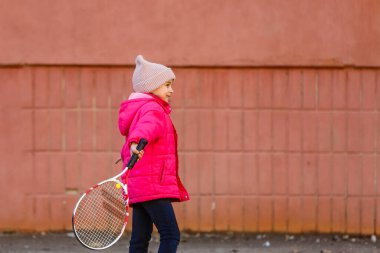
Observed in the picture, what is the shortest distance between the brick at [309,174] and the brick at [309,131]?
0.09 meters

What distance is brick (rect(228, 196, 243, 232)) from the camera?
874 centimetres

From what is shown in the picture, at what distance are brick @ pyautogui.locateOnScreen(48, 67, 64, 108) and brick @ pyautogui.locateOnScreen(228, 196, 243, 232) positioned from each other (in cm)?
184

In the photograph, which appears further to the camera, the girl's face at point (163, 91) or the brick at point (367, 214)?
the brick at point (367, 214)

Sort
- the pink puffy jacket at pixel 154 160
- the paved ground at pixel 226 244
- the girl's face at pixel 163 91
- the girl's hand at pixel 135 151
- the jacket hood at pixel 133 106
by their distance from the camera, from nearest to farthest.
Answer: the girl's hand at pixel 135 151 < the pink puffy jacket at pixel 154 160 < the jacket hood at pixel 133 106 < the girl's face at pixel 163 91 < the paved ground at pixel 226 244

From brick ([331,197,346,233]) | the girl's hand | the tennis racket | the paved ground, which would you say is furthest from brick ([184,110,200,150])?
the girl's hand

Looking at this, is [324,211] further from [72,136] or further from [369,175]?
[72,136]

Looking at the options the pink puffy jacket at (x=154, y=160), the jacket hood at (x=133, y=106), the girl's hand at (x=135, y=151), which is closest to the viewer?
the girl's hand at (x=135, y=151)

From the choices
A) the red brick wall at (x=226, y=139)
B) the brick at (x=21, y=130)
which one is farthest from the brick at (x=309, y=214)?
the brick at (x=21, y=130)

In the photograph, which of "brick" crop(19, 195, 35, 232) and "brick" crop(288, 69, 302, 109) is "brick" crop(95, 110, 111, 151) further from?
"brick" crop(288, 69, 302, 109)

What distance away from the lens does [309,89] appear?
8695 millimetres

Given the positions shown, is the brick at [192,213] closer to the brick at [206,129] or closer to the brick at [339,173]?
the brick at [206,129]

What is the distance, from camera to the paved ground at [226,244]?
8367 mm

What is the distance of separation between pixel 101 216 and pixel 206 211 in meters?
2.91

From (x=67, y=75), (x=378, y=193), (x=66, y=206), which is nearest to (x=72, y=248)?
(x=66, y=206)
